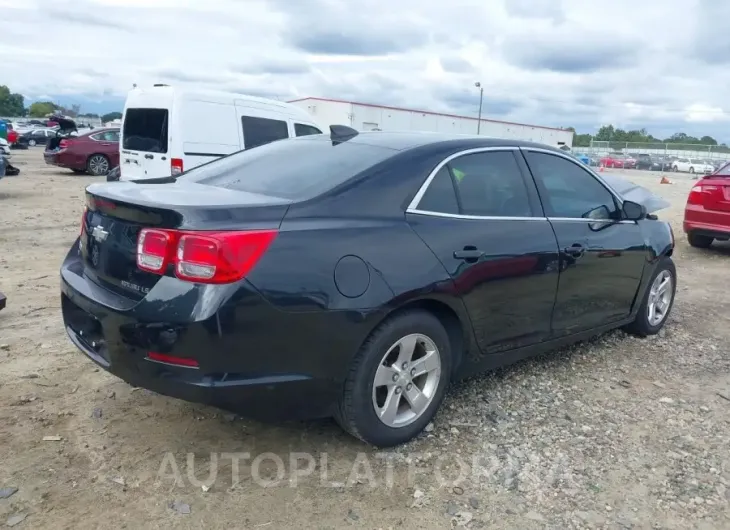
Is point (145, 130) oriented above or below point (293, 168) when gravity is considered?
above

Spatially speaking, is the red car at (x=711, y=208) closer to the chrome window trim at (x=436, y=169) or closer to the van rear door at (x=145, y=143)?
the chrome window trim at (x=436, y=169)

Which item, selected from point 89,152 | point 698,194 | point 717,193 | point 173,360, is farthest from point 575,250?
point 89,152

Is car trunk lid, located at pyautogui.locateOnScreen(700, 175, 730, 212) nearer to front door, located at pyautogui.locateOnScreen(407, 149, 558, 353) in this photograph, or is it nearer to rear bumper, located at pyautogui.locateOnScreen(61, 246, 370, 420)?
front door, located at pyautogui.locateOnScreen(407, 149, 558, 353)

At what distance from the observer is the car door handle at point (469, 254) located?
3.14 metres

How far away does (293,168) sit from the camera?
131 inches

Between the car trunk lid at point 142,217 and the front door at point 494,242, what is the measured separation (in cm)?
81

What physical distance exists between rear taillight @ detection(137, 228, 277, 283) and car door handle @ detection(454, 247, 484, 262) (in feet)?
3.36

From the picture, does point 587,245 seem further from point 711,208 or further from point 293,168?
point 711,208

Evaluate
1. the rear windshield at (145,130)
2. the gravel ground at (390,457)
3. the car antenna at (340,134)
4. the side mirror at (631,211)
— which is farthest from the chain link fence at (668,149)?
the car antenna at (340,134)

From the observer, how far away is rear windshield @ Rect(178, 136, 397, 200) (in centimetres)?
304

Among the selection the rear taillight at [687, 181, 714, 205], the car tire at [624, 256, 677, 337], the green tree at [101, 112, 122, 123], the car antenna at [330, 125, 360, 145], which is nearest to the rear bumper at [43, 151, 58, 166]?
the rear taillight at [687, 181, 714, 205]

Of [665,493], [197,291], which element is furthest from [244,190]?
[665,493]

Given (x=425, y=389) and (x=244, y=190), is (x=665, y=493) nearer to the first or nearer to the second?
(x=425, y=389)

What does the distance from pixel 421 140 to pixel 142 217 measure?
5.23ft
